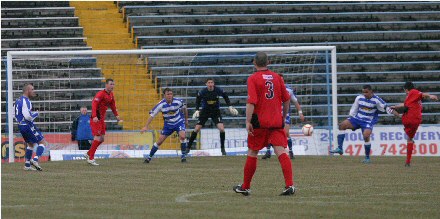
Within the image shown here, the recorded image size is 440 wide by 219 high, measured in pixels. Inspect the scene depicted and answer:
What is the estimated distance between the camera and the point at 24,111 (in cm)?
Answer: 2081

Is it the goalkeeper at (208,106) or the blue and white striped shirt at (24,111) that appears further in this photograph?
the goalkeeper at (208,106)

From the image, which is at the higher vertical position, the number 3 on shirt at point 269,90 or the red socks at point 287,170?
the number 3 on shirt at point 269,90

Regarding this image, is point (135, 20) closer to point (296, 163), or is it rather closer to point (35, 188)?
point (296, 163)

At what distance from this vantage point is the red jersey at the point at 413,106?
21.6m

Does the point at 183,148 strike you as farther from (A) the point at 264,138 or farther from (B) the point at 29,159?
(A) the point at 264,138

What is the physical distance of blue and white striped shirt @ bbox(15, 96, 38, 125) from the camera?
68.2ft

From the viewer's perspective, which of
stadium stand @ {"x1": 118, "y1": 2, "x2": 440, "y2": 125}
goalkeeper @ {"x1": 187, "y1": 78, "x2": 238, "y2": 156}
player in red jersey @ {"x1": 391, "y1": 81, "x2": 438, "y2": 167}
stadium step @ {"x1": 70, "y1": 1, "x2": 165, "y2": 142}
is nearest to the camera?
player in red jersey @ {"x1": 391, "y1": 81, "x2": 438, "y2": 167}

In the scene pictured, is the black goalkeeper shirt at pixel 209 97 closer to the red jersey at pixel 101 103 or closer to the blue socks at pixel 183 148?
the blue socks at pixel 183 148

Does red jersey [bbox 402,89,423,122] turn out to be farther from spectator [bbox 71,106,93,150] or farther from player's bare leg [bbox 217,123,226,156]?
spectator [bbox 71,106,93,150]

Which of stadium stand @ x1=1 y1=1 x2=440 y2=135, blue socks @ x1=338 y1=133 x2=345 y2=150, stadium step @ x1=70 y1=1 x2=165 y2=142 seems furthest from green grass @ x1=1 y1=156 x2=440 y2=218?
stadium stand @ x1=1 y1=1 x2=440 y2=135

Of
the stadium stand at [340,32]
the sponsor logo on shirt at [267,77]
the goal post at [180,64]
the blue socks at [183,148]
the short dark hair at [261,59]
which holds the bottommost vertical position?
the blue socks at [183,148]

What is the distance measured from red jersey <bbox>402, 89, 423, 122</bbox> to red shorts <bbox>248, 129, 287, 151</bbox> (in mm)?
8560

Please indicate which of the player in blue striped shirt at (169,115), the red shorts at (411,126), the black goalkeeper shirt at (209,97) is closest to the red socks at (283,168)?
the red shorts at (411,126)

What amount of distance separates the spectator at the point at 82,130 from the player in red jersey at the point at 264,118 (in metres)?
15.3
